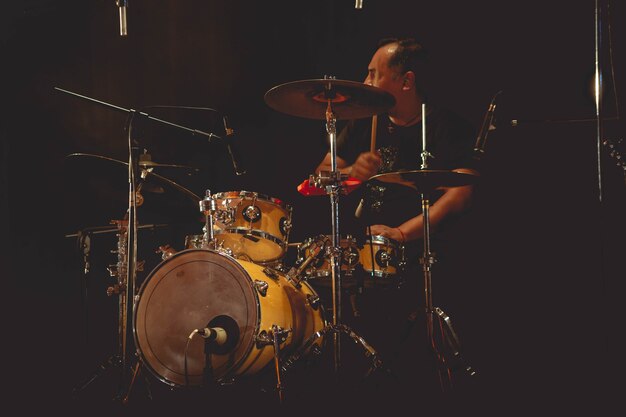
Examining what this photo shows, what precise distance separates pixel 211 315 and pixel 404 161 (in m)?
1.73

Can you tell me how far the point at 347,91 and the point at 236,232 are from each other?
38.3 inches

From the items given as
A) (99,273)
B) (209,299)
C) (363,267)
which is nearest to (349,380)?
(363,267)

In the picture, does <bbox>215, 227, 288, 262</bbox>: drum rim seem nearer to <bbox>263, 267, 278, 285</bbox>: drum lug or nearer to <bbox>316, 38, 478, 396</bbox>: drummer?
<bbox>263, 267, 278, 285</bbox>: drum lug

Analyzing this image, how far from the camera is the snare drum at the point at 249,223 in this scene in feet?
11.2

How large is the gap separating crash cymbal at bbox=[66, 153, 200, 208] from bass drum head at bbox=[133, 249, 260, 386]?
394mm

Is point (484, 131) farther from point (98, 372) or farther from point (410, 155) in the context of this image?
point (98, 372)

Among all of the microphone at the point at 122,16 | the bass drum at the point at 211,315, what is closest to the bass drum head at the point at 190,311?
the bass drum at the point at 211,315

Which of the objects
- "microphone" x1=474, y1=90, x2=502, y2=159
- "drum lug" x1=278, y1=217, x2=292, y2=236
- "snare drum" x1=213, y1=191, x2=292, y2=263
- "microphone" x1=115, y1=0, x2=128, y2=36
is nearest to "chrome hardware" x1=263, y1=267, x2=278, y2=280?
"snare drum" x1=213, y1=191, x2=292, y2=263

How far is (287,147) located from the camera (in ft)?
15.1

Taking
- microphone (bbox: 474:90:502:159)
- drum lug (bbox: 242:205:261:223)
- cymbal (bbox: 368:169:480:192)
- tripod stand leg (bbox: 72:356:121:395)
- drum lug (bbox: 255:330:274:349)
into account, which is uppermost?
microphone (bbox: 474:90:502:159)

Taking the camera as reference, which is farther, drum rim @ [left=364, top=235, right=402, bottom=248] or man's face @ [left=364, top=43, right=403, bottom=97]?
man's face @ [left=364, top=43, right=403, bottom=97]

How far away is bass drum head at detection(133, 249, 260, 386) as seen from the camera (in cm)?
309

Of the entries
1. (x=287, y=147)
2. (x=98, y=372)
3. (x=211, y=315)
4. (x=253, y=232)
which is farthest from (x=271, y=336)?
(x=287, y=147)

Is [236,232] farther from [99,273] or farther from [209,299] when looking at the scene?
[99,273]
